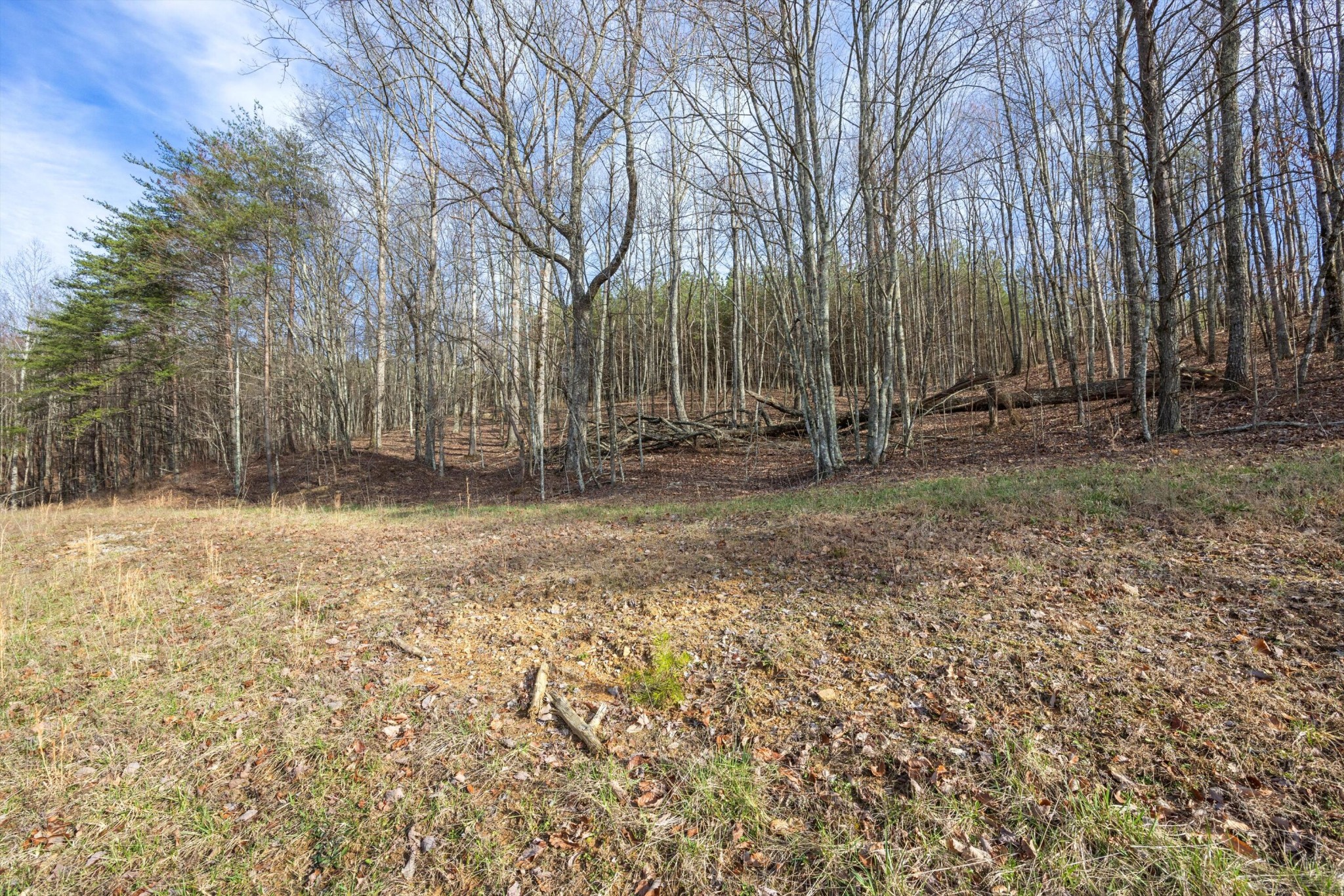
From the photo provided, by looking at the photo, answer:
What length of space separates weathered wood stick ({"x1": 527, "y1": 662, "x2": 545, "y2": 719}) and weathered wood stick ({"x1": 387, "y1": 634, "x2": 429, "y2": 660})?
101 centimetres

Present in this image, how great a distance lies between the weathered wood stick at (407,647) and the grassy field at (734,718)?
6 centimetres

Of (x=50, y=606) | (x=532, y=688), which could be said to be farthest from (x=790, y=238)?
(x=50, y=606)

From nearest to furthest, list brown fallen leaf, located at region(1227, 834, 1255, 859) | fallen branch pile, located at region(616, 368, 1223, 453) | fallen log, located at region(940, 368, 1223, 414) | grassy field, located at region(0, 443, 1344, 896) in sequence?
brown fallen leaf, located at region(1227, 834, 1255, 859)
grassy field, located at region(0, 443, 1344, 896)
fallen log, located at region(940, 368, 1223, 414)
fallen branch pile, located at region(616, 368, 1223, 453)

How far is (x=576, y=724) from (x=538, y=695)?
0.42 metres

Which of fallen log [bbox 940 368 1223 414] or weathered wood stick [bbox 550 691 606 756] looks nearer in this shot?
weathered wood stick [bbox 550 691 606 756]

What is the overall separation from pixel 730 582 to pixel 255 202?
19.6 meters

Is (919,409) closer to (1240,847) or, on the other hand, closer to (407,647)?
(1240,847)

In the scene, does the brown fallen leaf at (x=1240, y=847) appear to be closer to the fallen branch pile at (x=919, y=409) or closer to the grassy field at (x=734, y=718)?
the grassy field at (x=734, y=718)

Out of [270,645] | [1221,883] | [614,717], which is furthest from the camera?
[270,645]

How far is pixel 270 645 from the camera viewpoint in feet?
14.7

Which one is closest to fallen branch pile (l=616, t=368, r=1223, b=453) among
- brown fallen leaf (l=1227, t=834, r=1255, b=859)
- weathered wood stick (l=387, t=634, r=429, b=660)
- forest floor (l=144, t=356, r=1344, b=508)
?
forest floor (l=144, t=356, r=1344, b=508)

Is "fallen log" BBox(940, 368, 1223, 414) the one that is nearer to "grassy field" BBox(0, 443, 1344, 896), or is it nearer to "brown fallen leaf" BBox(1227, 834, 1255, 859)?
"grassy field" BBox(0, 443, 1344, 896)

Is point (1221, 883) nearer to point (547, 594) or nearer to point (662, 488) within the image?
point (547, 594)

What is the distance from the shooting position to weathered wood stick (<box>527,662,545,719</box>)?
11.7 ft
